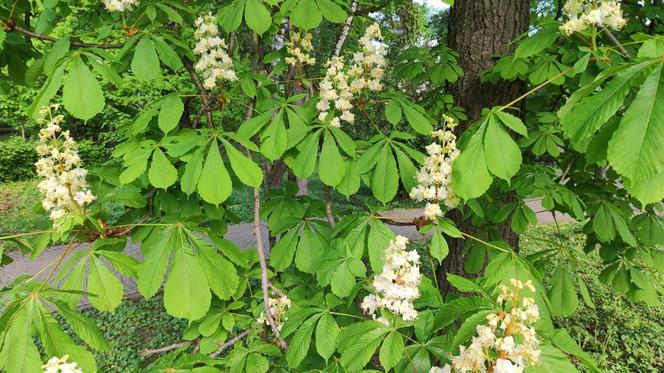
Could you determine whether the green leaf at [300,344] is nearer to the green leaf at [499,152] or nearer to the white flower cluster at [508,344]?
the white flower cluster at [508,344]

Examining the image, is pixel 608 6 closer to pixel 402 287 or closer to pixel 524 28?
pixel 402 287

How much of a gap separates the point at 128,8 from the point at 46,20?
1.78ft

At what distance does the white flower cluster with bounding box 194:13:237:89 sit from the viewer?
69.7 inches

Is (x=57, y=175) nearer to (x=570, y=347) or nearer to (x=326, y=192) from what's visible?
(x=326, y=192)

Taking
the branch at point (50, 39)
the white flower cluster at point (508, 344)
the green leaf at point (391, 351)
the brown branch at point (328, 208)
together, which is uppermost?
the branch at point (50, 39)

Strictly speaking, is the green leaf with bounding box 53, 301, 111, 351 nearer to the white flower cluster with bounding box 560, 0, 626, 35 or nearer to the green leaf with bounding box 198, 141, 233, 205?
the green leaf with bounding box 198, 141, 233, 205

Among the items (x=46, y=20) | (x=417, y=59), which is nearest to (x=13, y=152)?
(x=46, y=20)

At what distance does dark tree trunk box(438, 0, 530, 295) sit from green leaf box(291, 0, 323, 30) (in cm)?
131

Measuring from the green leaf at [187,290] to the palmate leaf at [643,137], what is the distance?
1.16m

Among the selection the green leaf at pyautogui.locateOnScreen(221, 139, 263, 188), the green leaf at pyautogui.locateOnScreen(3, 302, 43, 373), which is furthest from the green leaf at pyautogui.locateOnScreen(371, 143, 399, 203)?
the green leaf at pyautogui.locateOnScreen(3, 302, 43, 373)

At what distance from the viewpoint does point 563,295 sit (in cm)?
224

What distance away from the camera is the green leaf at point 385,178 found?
1.54 meters

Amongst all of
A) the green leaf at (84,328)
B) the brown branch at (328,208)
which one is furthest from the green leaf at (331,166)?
the green leaf at (84,328)

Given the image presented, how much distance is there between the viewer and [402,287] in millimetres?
1188
